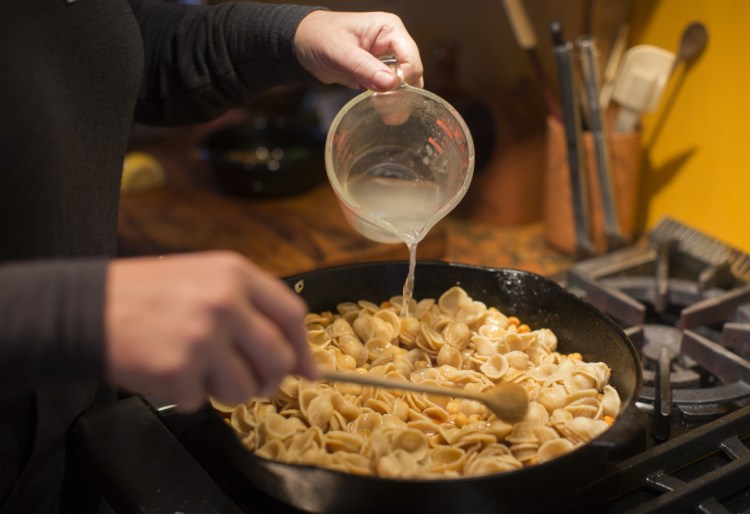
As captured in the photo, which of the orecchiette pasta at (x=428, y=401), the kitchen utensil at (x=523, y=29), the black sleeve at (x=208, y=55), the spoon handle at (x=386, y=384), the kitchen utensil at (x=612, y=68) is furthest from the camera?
the kitchen utensil at (x=612, y=68)

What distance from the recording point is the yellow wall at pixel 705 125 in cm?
171

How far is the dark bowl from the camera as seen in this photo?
216cm

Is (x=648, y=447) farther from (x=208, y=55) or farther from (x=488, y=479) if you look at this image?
(x=208, y=55)

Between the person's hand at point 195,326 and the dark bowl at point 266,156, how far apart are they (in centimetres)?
152

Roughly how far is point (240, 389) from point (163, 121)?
2.97 feet

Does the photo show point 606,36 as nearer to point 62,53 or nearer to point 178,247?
point 178,247

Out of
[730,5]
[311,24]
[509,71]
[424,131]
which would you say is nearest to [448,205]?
[424,131]

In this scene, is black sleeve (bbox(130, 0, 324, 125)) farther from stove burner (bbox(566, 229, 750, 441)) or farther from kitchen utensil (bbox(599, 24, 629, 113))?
kitchen utensil (bbox(599, 24, 629, 113))

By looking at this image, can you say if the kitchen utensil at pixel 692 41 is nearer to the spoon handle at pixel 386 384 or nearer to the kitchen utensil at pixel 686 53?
the kitchen utensil at pixel 686 53

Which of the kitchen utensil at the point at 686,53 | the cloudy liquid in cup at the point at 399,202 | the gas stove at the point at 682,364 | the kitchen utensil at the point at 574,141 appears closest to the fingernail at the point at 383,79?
the cloudy liquid in cup at the point at 399,202

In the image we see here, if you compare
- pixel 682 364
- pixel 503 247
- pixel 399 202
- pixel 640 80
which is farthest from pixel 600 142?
pixel 399 202

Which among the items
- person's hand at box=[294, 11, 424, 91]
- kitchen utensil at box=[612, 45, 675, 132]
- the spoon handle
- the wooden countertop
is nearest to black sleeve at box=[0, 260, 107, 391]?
the spoon handle

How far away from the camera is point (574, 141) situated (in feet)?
5.89

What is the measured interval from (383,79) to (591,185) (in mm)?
934
